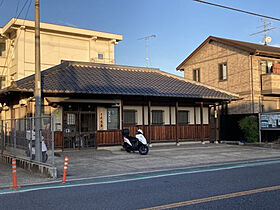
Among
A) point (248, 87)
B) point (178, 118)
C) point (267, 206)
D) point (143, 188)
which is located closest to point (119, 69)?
point (178, 118)

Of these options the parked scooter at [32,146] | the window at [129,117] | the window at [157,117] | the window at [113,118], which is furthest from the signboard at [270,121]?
the parked scooter at [32,146]

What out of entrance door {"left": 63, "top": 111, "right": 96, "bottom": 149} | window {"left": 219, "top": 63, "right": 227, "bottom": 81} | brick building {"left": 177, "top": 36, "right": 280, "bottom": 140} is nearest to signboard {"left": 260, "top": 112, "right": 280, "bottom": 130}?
brick building {"left": 177, "top": 36, "right": 280, "bottom": 140}

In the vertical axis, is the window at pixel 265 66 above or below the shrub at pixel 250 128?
above

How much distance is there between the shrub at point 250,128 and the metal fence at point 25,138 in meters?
13.5

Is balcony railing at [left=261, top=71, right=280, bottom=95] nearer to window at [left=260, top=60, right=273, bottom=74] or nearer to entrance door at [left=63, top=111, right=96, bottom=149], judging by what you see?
window at [left=260, top=60, right=273, bottom=74]

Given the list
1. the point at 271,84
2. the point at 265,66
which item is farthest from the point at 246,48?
the point at 271,84

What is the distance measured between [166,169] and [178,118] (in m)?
11.0

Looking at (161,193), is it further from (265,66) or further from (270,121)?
(265,66)

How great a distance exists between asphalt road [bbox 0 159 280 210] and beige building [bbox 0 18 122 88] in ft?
82.2

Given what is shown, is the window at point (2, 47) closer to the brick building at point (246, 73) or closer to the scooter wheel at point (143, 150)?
the brick building at point (246, 73)

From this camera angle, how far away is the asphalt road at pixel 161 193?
7.06 m

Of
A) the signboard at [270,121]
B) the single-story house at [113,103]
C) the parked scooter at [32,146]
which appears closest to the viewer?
the parked scooter at [32,146]

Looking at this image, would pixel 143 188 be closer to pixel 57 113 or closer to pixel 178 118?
pixel 57 113

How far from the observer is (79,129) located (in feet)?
63.5
